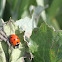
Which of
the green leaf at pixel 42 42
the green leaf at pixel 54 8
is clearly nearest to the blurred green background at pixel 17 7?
the green leaf at pixel 54 8

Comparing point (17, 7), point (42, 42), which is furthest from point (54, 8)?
point (42, 42)

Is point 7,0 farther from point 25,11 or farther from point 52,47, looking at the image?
point 52,47

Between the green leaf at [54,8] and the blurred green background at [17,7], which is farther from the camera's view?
the green leaf at [54,8]

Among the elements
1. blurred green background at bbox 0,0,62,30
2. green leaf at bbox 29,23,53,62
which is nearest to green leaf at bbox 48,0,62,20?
blurred green background at bbox 0,0,62,30

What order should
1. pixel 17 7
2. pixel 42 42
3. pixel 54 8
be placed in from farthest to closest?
pixel 54 8 < pixel 17 7 < pixel 42 42

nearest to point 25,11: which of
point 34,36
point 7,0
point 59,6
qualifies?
point 7,0

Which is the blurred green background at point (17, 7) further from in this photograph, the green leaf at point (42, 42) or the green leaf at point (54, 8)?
the green leaf at point (42, 42)

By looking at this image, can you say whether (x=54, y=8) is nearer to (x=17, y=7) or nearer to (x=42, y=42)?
(x=17, y=7)

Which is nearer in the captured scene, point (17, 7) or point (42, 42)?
point (42, 42)

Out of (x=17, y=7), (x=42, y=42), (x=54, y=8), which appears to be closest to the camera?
(x=42, y=42)

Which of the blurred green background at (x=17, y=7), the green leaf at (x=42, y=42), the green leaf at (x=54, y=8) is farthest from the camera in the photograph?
the green leaf at (x=54, y=8)

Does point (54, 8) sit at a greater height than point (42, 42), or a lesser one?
greater
